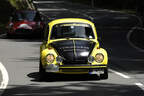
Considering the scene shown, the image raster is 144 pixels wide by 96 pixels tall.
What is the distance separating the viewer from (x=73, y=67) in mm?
12227

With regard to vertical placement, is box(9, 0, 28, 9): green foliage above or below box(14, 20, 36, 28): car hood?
above

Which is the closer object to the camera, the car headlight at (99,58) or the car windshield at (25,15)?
the car headlight at (99,58)

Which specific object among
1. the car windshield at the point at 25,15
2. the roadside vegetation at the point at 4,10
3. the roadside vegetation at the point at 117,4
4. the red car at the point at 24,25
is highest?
the roadside vegetation at the point at 117,4

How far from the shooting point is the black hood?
40.5 ft

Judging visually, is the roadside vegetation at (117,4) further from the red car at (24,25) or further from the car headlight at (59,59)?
the car headlight at (59,59)

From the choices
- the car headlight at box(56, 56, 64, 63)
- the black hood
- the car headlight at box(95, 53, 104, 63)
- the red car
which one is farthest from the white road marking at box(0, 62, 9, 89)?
the red car

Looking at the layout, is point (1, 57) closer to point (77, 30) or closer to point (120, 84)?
point (77, 30)

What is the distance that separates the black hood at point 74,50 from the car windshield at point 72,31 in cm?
48

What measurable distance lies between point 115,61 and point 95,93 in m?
7.15

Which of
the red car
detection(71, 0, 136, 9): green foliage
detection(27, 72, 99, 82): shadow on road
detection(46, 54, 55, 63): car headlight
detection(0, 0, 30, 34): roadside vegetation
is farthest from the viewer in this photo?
detection(71, 0, 136, 9): green foliage

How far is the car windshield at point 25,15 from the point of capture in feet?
94.0

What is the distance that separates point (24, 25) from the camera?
28.0m

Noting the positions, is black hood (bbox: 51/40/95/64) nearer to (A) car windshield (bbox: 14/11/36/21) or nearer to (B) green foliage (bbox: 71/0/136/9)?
(A) car windshield (bbox: 14/11/36/21)

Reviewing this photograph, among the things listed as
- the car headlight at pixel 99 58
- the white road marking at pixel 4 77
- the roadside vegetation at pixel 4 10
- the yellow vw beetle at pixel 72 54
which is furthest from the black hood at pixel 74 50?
the roadside vegetation at pixel 4 10
